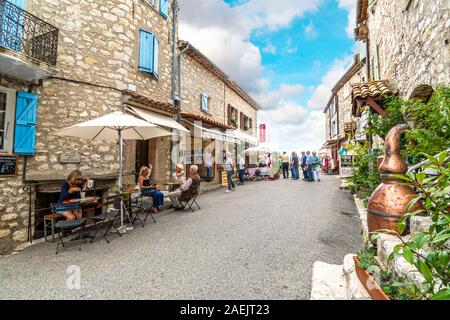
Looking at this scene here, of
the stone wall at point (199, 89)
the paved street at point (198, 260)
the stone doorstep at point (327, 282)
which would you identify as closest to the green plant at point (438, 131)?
the stone doorstep at point (327, 282)

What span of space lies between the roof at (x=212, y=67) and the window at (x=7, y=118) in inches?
253

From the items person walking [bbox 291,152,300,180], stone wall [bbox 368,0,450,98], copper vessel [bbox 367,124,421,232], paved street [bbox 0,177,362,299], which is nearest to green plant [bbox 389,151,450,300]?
copper vessel [bbox 367,124,421,232]

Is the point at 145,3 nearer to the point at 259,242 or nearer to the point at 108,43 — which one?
the point at 108,43

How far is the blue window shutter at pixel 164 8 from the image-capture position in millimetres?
8750

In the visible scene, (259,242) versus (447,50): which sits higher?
(447,50)

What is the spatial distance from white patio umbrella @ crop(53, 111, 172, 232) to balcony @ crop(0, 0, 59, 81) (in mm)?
1614

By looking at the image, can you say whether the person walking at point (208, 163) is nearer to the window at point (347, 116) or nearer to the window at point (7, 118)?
the window at point (7, 118)

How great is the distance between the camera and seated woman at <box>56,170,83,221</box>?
15.6 feet

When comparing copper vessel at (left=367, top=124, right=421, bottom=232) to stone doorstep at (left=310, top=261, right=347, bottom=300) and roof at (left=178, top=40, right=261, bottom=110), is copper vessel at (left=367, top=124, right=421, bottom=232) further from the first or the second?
roof at (left=178, top=40, right=261, bottom=110)

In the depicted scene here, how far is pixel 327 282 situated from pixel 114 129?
203 inches

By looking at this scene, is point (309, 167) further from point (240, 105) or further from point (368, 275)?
point (368, 275)

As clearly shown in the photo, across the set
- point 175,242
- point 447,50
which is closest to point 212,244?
point 175,242

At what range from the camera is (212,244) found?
156 inches
